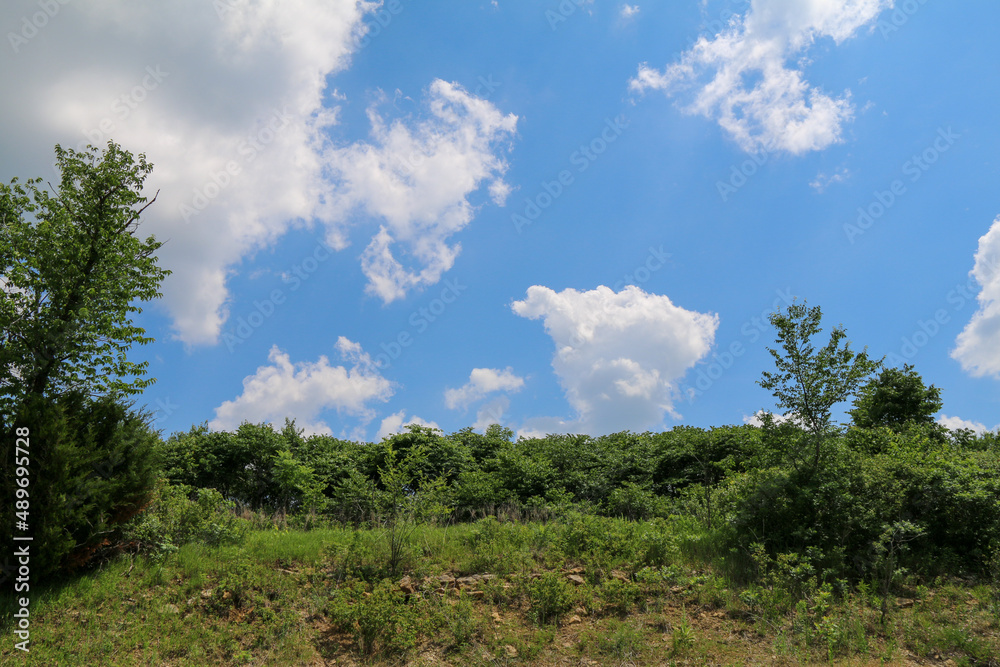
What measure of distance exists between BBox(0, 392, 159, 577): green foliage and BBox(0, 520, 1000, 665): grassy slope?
0.80 meters

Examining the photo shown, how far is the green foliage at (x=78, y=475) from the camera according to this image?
8391 millimetres

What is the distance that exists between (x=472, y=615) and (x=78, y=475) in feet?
23.7

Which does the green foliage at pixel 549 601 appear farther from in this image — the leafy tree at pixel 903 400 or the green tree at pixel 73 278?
the leafy tree at pixel 903 400

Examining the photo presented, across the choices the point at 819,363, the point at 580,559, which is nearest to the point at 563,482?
the point at 580,559

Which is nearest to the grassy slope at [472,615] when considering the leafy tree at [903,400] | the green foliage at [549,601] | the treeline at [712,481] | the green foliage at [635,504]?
the green foliage at [549,601]

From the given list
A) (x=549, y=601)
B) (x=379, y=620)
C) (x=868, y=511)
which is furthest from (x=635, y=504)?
(x=379, y=620)

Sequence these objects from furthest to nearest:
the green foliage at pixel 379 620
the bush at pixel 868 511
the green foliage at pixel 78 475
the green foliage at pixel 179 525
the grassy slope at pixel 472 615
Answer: the green foliage at pixel 179 525, the bush at pixel 868 511, the green foliage at pixel 78 475, the green foliage at pixel 379 620, the grassy slope at pixel 472 615

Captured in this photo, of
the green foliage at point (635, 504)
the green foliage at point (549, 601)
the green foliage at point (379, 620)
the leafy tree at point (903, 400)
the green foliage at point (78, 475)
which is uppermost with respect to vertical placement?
the leafy tree at point (903, 400)

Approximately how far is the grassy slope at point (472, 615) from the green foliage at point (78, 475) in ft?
2.63

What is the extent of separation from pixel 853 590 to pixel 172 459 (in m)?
20.0

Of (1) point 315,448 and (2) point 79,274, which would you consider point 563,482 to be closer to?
(1) point 315,448

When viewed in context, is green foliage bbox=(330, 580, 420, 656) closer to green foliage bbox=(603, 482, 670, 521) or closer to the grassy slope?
the grassy slope

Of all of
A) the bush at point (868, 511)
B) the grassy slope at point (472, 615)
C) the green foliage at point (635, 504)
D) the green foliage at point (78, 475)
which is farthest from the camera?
the green foliage at point (635, 504)

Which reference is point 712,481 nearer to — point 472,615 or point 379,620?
point 472,615
